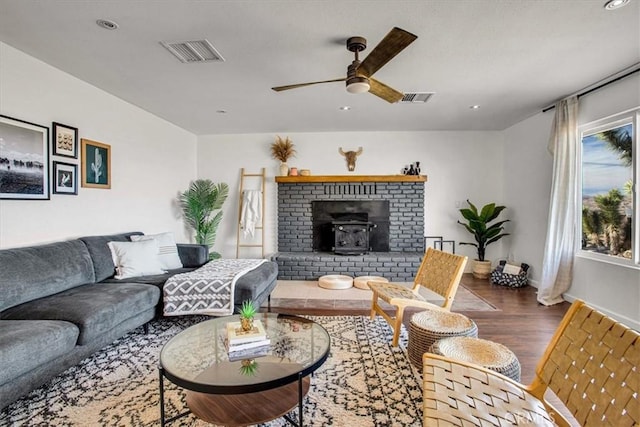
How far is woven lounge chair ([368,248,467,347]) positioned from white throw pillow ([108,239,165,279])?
2.23m

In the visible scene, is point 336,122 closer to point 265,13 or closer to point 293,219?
point 293,219

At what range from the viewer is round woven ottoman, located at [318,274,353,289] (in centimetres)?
458

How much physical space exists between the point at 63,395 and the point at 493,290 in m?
4.68

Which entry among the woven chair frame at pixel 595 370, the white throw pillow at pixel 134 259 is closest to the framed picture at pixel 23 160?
the white throw pillow at pixel 134 259

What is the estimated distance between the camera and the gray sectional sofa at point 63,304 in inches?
70.9

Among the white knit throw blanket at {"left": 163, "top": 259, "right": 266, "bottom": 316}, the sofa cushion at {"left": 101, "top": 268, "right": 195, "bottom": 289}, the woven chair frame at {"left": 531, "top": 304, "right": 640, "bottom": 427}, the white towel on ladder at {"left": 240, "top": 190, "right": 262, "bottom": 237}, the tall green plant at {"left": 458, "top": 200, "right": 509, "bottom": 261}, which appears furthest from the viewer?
the white towel on ladder at {"left": 240, "top": 190, "right": 262, "bottom": 237}

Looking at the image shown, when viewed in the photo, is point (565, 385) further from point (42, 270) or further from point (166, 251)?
point (166, 251)

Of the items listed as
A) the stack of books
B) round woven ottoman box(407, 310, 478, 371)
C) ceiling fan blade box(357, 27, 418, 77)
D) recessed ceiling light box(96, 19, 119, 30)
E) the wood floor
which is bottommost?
the wood floor

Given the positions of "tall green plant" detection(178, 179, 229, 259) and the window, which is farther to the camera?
"tall green plant" detection(178, 179, 229, 259)

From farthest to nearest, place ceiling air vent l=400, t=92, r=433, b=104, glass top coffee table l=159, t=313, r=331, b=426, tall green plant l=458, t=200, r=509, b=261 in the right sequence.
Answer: tall green plant l=458, t=200, r=509, b=261 < ceiling air vent l=400, t=92, r=433, b=104 < glass top coffee table l=159, t=313, r=331, b=426

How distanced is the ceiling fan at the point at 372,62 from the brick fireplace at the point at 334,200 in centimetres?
283

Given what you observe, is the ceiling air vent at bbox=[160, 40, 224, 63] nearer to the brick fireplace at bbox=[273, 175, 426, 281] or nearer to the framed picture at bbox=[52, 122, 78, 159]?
the framed picture at bbox=[52, 122, 78, 159]

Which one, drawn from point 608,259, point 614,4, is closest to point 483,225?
point 608,259

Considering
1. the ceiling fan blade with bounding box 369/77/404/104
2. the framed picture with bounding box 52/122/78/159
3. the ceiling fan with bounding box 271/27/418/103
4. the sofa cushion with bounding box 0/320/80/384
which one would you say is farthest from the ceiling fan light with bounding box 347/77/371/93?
the framed picture with bounding box 52/122/78/159
